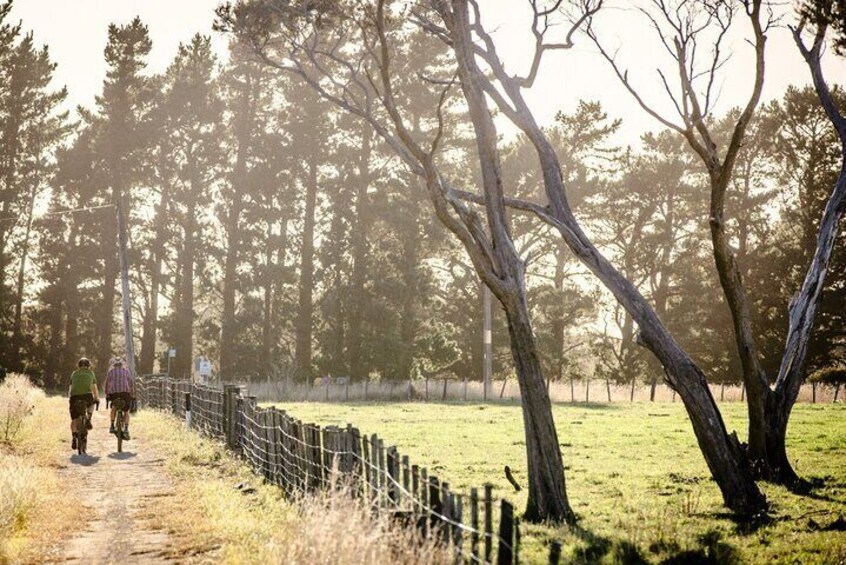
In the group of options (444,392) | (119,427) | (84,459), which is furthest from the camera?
(444,392)

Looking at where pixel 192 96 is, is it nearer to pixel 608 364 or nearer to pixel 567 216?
pixel 608 364

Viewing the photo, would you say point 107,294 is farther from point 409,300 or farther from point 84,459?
point 84,459

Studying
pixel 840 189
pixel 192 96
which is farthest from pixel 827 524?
pixel 192 96

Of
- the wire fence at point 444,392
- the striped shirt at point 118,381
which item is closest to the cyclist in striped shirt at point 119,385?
the striped shirt at point 118,381

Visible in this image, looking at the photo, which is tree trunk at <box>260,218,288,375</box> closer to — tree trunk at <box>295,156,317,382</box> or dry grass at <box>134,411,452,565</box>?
tree trunk at <box>295,156,317,382</box>

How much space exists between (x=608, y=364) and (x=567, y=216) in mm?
43616

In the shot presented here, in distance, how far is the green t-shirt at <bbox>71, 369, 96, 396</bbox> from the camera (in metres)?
18.3

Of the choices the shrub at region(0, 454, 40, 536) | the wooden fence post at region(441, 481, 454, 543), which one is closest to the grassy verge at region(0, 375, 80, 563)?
the shrub at region(0, 454, 40, 536)

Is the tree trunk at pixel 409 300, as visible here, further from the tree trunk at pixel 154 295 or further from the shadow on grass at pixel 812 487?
the shadow on grass at pixel 812 487

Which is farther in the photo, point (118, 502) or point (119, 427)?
point (119, 427)

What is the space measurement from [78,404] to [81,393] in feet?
1.11

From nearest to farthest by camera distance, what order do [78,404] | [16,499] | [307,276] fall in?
1. [16,499]
2. [78,404]
3. [307,276]

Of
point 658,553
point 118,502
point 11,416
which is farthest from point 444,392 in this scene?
point 658,553

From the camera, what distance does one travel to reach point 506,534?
6.09 metres
